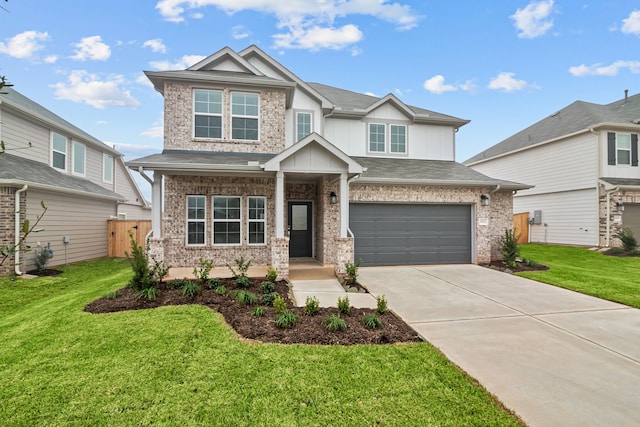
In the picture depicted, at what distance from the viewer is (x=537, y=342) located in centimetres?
472

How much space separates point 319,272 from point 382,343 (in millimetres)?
4918

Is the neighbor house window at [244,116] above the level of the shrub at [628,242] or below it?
above

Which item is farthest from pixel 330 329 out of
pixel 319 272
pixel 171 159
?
pixel 171 159

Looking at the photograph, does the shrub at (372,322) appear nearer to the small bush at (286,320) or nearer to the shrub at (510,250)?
the small bush at (286,320)

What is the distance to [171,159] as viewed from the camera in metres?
9.00

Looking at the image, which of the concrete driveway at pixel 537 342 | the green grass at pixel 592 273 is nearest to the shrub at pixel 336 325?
the concrete driveway at pixel 537 342

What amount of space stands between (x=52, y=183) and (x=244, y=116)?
722 centimetres

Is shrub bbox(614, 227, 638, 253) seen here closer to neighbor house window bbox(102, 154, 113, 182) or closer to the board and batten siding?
the board and batten siding

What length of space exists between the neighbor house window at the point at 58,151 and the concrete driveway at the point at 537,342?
13.8m

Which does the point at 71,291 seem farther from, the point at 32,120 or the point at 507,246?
the point at 507,246

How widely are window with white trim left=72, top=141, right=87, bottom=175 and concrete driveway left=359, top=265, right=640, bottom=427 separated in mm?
14141

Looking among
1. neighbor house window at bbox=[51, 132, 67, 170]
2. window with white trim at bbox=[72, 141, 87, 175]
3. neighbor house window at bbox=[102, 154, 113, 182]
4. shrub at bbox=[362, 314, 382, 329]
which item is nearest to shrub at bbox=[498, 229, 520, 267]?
shrub at bbox=[362, 314, 382, 329]

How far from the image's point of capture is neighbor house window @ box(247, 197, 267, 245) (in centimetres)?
1039

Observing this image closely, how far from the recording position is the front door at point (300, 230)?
1166cm
